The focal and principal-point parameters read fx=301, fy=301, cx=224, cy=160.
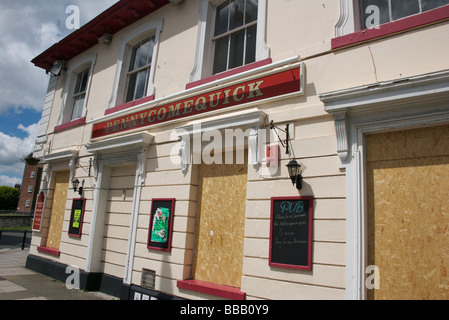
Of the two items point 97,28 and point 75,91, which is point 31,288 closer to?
point 75,91

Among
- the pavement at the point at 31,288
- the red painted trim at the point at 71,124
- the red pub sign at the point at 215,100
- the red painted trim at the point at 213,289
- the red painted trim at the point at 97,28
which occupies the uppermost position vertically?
the red painted trim at the point at 97,28

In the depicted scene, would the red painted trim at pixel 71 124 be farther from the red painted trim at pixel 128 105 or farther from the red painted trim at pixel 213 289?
the red painted trim at pixel 213 289

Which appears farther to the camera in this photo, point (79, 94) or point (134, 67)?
point (79, 94)

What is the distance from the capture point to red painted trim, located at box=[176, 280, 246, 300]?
4.77 meters

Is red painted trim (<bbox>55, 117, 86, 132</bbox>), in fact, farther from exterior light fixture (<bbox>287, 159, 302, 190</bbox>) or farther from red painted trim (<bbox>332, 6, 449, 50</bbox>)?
red painted trim (<bbox>332, 6, 449, 50</bbox>)

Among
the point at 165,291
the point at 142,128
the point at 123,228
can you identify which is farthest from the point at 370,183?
the point at 123,228

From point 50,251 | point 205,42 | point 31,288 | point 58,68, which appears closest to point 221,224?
point 205,42

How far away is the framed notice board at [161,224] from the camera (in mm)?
6037

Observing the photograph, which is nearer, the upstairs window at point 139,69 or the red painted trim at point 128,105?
the red painted trim at point 128,105

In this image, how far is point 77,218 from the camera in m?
8.43

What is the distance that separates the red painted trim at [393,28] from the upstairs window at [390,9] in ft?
1.20

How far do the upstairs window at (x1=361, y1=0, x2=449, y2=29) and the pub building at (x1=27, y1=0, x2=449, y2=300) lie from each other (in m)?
→ 0.03

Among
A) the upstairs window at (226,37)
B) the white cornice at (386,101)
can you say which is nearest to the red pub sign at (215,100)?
the upstairs window at (226,37)

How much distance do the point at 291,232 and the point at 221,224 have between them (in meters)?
1.55
